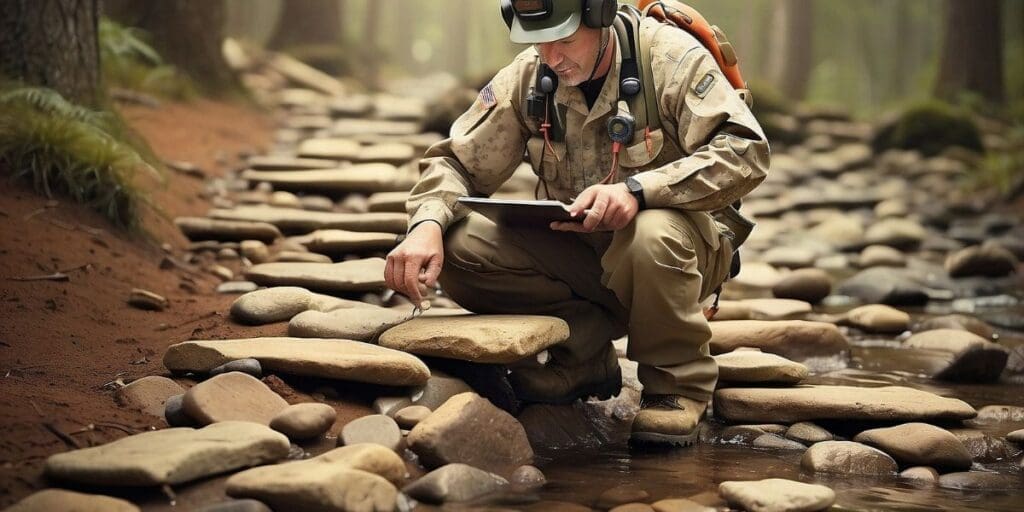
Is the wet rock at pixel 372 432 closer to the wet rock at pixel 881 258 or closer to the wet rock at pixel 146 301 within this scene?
the wet rock at pixel 146 301

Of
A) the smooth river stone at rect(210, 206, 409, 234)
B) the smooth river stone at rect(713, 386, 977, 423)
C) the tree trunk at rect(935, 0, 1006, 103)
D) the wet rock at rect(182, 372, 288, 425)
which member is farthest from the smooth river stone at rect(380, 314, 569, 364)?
the tree trunk at rect(935, 0, 1006, 103)

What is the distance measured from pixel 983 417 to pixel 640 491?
1659 millimetres

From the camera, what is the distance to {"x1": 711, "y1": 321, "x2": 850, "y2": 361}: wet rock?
4.63 meters

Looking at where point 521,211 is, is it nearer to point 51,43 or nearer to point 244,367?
point 244,367

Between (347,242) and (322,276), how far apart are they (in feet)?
2.48

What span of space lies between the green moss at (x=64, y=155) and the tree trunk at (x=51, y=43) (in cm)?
23

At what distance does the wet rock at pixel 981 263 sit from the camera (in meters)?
7.12

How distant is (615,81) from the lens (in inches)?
148

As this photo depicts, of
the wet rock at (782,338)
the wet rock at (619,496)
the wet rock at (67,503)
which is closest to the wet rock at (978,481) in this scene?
the wet rock at (619,496)

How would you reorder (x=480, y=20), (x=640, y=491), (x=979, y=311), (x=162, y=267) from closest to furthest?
(x=640, y=491) → (x=162, y=267) → (x=979, y=311) → (x=480, y=20)

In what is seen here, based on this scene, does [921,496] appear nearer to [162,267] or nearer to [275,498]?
[275,498]

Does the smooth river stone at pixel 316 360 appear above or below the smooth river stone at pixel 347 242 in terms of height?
above

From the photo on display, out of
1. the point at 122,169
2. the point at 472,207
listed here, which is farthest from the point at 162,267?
the point at 472,207

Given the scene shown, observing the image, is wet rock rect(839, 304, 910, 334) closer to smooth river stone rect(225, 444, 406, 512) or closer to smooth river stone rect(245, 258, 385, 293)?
smooth river stone rect(245, 258, 385, 293)
